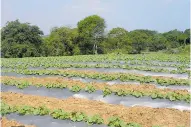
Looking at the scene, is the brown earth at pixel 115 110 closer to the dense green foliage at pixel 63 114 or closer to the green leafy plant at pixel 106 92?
the dense green foliage at pixel 63 114

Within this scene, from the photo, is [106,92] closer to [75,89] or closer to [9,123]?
[75,89]

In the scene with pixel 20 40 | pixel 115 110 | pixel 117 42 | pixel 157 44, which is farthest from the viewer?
pixel 157 44

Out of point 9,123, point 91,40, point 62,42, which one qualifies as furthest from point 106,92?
point 91,40

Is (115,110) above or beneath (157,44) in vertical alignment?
beneath

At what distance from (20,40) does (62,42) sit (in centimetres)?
1146

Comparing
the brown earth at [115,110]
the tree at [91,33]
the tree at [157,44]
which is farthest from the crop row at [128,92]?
the tree at [157,44]

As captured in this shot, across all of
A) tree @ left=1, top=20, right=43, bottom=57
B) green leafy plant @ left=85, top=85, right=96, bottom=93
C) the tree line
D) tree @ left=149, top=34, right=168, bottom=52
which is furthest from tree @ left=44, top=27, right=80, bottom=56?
green leafy plant @ left=85, top=85, right=96, bottom=93

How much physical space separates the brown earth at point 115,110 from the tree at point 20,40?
101 ft

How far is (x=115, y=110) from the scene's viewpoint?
317 inches

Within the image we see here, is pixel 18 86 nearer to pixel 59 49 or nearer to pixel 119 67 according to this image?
pixel 119 67

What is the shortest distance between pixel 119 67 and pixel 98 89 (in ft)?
19.2

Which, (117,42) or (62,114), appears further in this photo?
(117,42)

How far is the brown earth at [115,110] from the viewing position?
23.8 feet

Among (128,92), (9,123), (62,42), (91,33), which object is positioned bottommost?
(9,123)
